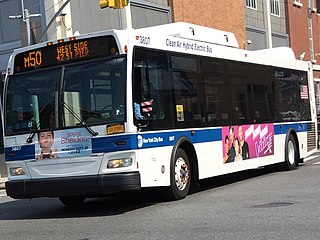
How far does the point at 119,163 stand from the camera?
987 centimetres

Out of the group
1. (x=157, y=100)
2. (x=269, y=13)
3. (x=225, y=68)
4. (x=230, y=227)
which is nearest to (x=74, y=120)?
(x=157, y=100)

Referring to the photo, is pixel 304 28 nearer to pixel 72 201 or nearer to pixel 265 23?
pixel 265 23

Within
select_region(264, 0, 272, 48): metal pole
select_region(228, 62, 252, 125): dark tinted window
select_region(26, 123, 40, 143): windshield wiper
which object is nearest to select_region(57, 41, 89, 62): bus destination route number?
select_region(26, 123, 40, 143): windshield wiper

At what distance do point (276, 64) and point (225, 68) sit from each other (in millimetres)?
3284

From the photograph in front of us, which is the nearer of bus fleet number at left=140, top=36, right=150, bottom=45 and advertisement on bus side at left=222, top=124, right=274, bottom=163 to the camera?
bus fleet number at left=140, top=36, right=150, bottom=45

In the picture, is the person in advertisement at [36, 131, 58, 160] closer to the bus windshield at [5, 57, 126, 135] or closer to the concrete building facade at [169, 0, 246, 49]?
the bus windshield at [5, 57, 126, 135]

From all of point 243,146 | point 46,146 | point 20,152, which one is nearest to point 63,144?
point 46,146

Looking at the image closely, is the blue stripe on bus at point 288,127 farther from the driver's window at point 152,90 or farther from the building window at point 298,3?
the building window at point 298,3

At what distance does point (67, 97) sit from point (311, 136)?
32.8ft

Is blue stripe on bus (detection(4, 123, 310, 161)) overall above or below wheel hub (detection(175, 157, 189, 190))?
above

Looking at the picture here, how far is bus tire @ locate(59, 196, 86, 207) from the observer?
12.0 m

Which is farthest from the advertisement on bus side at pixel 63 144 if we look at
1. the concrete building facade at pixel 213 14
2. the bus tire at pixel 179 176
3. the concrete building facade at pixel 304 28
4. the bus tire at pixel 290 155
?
the concrete building facade at pixel 304 28

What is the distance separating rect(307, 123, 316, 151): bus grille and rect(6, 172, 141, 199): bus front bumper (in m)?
9.28

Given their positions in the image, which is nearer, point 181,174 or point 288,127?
point 181,174
